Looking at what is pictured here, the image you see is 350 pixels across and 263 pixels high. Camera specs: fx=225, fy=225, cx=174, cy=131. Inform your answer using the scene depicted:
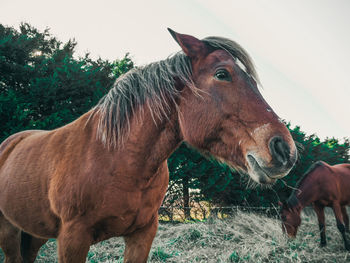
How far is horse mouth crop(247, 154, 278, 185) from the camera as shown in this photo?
4.34 ft

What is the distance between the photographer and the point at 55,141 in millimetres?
1944

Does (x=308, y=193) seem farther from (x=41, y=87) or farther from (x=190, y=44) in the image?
(x=41, y=87)

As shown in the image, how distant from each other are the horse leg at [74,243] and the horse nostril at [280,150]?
1.29 meters

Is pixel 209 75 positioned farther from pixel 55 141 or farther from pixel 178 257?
pixel 178 257

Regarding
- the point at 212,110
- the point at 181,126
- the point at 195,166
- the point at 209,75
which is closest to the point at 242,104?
the point at 212,110

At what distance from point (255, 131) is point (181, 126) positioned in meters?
0.52

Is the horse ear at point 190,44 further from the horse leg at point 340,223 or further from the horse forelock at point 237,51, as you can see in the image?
the horse leg at point 340,223

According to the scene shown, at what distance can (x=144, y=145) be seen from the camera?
1655mm

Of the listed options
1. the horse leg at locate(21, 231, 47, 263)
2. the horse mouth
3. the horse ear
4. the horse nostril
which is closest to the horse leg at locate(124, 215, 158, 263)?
the horse mouth

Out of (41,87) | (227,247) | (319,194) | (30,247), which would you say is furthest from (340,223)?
(41,87)

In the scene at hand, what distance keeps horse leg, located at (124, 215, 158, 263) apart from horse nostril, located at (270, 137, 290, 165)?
3.63 ft

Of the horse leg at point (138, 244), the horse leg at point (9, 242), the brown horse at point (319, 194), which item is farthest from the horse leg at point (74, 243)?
the brown horse at point (319, 194)

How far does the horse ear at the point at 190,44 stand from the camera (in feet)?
5.36

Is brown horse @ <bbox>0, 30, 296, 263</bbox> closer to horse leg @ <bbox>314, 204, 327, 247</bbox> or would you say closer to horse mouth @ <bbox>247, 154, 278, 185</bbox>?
horse mouth @ <bbox>247, 154, 278, 185</bbox>
